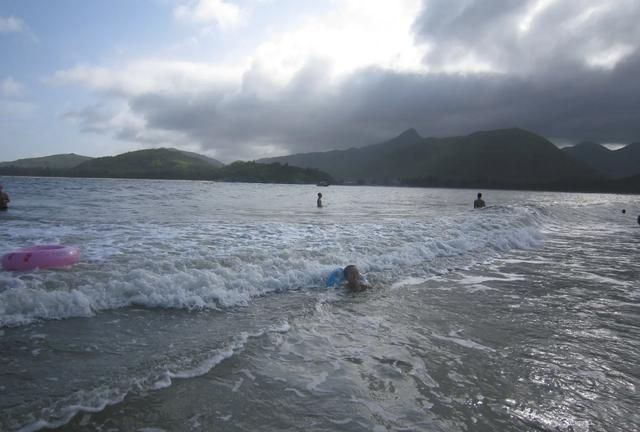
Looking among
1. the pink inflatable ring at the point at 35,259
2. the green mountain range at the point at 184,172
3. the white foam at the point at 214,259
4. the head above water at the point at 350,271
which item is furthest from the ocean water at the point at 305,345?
the green mountain range at the point at 184,172

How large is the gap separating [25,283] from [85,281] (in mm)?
1118

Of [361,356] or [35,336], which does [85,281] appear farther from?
[361,356]

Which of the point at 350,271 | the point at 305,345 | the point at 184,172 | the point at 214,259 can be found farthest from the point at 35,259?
the point at 184,172

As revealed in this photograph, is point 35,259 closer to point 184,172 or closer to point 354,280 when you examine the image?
point 354,280

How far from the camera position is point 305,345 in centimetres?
576

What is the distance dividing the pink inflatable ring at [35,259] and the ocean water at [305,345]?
1.08ft

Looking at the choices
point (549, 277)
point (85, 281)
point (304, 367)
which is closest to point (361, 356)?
point (304, 367)

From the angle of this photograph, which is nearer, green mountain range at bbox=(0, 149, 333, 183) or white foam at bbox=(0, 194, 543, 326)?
white foam at bbox=(0, 194, 543, 326)

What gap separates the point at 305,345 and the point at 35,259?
7.48 meters

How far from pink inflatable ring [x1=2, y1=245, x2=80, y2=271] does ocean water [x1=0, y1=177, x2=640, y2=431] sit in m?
0.33

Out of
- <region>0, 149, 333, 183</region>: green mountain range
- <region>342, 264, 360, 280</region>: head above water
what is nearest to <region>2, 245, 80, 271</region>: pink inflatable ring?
<region>342, 264, 360, 280</region>: head above water

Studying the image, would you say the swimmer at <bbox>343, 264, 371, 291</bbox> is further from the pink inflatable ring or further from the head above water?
the pink inflatable ring

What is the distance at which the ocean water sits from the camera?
3945 millimetres

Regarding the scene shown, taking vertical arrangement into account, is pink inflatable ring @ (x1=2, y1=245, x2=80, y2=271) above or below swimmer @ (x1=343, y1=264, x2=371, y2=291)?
above
